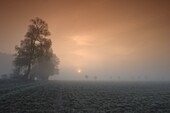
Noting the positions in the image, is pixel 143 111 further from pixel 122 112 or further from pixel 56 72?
pixel 56 72

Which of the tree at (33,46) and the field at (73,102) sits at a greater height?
the tree at (33,46)

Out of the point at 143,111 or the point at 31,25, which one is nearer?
the point at 143,111

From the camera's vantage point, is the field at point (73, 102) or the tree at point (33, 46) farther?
the tree at point (33, 46)

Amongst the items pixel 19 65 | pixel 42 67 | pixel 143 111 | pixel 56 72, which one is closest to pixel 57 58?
pixel 56 72

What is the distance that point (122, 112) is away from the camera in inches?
862

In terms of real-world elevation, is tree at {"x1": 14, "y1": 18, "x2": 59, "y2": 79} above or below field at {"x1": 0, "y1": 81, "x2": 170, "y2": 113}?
above

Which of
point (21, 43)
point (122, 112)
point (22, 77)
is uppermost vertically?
point (21, 43)

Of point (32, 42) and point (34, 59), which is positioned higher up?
point (32, 42)

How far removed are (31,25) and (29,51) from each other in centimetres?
770

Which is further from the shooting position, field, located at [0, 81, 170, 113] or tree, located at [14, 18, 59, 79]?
tree, located at [14, 18, 59, 79]

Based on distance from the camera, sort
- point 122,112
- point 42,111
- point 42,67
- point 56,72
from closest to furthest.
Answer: point 42,111, point 122,112, point 42,67, point 56,72

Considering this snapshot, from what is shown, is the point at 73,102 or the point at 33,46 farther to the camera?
the point at 33,46

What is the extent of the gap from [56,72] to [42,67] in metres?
19.9

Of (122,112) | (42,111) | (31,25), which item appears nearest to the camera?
(42,111)
